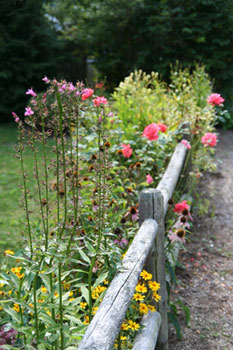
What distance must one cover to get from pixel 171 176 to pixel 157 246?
0.92 metres

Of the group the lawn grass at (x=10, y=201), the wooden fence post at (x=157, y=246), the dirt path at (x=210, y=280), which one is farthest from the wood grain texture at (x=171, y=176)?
the lawn grass at (x=10, y=201)

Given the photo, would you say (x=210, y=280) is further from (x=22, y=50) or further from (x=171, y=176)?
(x=22, y=50)

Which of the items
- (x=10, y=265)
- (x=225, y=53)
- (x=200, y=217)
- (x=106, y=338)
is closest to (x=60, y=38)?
(x=225, y=53)

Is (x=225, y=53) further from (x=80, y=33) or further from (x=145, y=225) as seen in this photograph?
(x=145, y=225)

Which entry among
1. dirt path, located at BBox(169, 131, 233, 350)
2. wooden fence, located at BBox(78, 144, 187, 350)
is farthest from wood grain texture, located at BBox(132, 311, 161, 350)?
dirt path, located at BBox(169, 131, 233, 350)

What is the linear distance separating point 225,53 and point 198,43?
0.69 meters

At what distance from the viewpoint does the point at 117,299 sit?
146 cm

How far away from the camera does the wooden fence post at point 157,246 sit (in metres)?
2.11

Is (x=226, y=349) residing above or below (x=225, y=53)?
below

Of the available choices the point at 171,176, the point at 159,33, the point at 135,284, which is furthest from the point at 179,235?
the point at 159,33

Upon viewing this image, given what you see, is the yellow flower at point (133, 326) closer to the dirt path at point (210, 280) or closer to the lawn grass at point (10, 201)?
the lawn grass at point (10, 201)

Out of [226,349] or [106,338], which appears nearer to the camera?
[106,338]

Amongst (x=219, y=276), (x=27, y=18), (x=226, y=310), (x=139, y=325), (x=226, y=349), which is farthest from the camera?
(x=27, y=18)

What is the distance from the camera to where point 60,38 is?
935 cm
